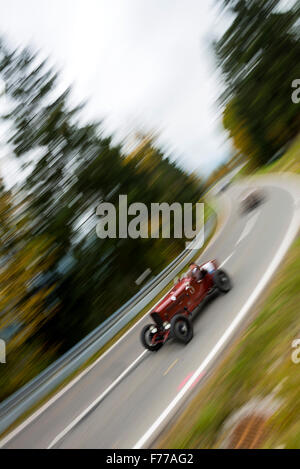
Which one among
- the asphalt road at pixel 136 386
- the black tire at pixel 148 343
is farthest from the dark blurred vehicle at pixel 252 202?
the black tire at pixel 148 343

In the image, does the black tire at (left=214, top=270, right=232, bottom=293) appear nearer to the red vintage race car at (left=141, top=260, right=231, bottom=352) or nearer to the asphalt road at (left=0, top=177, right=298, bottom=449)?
the red vintage race car at (left=141, top=260, right=231, bottom=352)

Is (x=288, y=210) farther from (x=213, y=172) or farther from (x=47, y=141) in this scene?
(x=213, y=172)

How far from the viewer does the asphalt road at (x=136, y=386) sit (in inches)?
265

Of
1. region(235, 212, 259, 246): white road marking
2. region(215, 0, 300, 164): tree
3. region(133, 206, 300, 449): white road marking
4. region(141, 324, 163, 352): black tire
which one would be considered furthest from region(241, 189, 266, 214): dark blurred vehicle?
region(215, 0, 300, 164): tree

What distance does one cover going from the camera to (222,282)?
9.79m

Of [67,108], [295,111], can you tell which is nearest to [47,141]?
[67,108]

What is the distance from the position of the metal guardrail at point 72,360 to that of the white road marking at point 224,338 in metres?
3.79

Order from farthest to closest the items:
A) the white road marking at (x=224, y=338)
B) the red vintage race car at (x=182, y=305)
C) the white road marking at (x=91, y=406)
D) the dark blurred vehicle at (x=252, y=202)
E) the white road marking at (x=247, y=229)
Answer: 1. the dark blurred vehicle at (x=252, y=202)
2. the white road marking at (x=247, y=229)
3. the red vintage race car at (x=182, y=305)
4. the white road marking at (x=91, y=406)
5. the white road marking at (x=224, y=338)

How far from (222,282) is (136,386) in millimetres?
3481

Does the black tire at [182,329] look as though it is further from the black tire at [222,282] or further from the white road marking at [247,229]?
the white road marking at [247,229]

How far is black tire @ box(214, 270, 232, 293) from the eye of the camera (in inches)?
383

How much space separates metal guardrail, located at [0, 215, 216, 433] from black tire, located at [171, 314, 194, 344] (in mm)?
3433

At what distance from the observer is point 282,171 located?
29484mm

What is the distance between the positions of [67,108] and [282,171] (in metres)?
18.7
